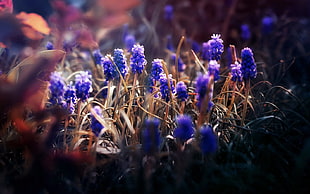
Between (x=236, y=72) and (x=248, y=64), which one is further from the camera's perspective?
(x=236, y=72)

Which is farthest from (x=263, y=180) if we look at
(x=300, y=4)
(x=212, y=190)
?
(x=300, y=4)

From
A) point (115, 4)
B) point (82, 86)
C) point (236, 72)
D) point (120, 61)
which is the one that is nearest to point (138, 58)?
point (120, 61)

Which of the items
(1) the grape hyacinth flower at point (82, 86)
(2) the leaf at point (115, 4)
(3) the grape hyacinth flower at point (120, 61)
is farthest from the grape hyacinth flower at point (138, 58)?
(2) the leaf at point (115, 4)

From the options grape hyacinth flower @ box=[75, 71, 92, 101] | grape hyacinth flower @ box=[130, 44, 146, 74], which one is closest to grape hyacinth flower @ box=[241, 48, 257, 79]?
grape hyacinth flower @ box=[130, 44, 146, 74]

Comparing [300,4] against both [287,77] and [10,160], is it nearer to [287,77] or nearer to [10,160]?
[287,77]

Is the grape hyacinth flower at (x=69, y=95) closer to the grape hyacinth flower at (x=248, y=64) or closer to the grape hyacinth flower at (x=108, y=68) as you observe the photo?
the grape hyacinth flower at (x=108, y=68)

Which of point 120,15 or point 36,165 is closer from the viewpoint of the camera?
point 120,15

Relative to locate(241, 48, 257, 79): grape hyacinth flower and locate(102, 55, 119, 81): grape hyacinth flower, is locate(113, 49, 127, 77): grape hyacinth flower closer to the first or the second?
locate(102, 55, 119, 81): grape hyacinth flower

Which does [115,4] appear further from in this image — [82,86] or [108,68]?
[108,68]
